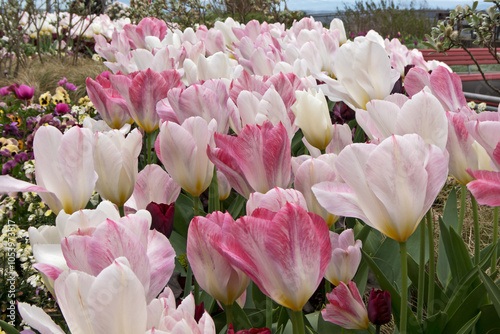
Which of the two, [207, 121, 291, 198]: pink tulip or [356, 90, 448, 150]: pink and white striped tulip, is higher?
[356, 90, 448, 150]: pink and white striped tulip

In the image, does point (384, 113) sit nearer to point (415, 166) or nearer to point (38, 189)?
point (415, 166)

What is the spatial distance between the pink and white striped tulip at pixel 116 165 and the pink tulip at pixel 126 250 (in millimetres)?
292

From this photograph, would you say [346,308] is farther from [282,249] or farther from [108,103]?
[108,103]

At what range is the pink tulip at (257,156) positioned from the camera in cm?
79

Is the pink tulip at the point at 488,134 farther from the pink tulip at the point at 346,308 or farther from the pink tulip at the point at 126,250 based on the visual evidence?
the pink tulip at the point at 126,250

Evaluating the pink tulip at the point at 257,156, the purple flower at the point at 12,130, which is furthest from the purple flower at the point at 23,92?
the pink tulip at the point at 257,156

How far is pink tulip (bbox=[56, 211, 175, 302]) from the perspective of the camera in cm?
57

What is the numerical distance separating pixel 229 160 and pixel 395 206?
27 cm

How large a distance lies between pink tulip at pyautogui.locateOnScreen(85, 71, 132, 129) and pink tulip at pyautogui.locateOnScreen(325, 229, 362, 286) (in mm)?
776

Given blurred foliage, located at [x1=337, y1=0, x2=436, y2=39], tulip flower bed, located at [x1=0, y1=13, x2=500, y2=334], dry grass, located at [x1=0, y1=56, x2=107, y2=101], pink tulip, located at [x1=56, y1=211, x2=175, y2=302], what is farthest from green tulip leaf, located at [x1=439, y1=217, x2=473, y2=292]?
blurred foliage, located at [x1=337, y1=0, x2=436, y2=39]

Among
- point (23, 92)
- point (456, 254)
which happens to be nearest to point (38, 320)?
point (456, 254)

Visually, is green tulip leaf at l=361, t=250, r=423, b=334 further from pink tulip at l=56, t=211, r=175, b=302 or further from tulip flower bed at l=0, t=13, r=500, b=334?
pink tulip at l=56, t=211, r=175, b=302

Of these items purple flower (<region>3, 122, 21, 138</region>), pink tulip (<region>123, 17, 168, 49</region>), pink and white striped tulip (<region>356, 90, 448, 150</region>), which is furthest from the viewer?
purple flower (<region>3, 122, 21, 138</region>)

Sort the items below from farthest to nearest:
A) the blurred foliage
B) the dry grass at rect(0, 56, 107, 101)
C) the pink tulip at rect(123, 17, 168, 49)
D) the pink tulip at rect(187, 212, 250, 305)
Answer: the blurred foliage < the dry grass at rect(0, 56, 107, 101) < the pink tulip at rect(123, 17, 168, 49) < the pink tulip at rect(187, 212, 250, 305)
